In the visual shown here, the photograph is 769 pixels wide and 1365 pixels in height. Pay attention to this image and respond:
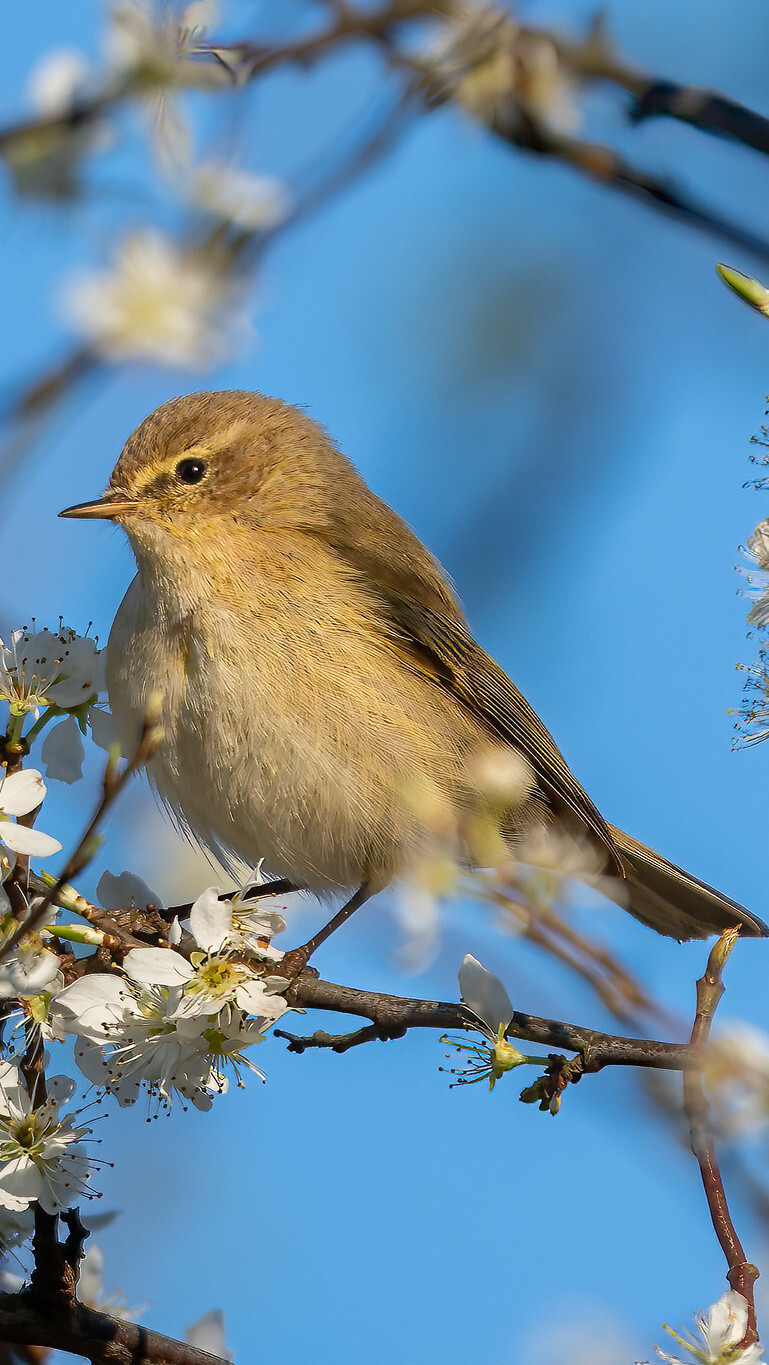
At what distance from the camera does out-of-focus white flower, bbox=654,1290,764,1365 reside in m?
1.92

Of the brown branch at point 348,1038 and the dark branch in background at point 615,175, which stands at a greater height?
the dark branch in background at point 615,175

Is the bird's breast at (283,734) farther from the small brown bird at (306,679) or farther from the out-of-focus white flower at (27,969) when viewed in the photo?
the out-of-focus white flower at (27,969)

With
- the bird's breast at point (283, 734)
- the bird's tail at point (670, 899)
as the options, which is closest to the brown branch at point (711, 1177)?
the bird's breast at point (283, 734)

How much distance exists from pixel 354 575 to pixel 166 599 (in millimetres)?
723

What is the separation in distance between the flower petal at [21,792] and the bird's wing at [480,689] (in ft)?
6.47

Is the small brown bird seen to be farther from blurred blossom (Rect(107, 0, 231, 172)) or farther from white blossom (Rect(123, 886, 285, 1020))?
blurred blossom (Rect(107, 0, 231, 172))

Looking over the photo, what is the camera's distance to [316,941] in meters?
3.73

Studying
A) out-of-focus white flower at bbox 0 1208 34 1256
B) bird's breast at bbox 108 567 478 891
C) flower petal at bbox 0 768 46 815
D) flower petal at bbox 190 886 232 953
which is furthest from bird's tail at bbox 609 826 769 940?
flower petal at bbox 0 768 46 815

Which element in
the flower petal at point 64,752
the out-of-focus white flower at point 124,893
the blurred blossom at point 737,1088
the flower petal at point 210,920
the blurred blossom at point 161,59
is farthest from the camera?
the blurred blossom at point 161,59

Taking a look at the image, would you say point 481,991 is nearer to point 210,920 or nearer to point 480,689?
point 210,920

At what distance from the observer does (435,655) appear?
14.3 ft

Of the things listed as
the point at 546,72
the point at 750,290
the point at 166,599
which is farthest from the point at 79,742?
the point at 546,72

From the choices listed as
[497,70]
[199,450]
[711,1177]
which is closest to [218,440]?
[199,450]

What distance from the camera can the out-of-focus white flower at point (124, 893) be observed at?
10.2 ft
